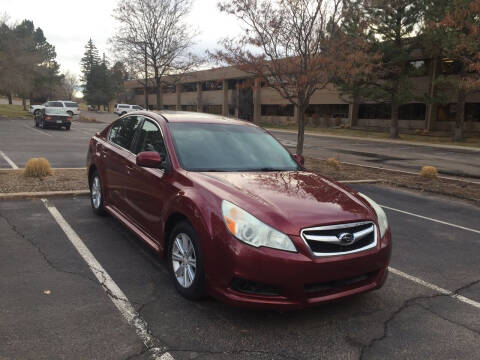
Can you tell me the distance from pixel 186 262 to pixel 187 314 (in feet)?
1.52

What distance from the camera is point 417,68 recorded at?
35.3 metres

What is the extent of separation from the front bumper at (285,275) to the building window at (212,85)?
5876 cm

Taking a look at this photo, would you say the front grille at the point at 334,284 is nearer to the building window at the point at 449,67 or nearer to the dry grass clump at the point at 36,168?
the dry grass clump at the point at 36,168

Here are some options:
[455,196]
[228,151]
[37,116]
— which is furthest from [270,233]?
Answer: [37,116]

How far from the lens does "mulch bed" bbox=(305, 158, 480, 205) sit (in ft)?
33.1

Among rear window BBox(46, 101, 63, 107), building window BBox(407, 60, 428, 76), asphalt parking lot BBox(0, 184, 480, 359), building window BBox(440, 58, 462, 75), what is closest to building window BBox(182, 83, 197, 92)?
rear window BBox(46, 101, 63, 107)

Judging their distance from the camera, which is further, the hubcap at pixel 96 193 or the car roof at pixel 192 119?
the hubcap at pixel 96 193

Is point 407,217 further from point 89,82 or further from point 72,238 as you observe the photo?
point 89,82

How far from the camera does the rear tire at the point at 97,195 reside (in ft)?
20.3

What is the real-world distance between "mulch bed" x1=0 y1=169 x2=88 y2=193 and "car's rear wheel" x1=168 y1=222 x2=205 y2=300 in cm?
492

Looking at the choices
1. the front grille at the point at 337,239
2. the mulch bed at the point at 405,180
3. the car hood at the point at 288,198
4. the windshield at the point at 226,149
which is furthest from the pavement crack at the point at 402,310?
the mulch bed at the point at 405,180

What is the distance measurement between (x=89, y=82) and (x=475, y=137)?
252 ft

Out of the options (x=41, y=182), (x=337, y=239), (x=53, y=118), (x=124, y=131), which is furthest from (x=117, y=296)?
(x=53, y=118)

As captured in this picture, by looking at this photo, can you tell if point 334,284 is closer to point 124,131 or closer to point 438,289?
point 438,289
